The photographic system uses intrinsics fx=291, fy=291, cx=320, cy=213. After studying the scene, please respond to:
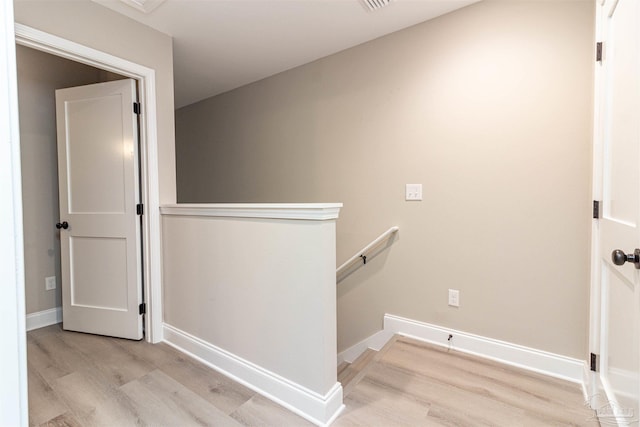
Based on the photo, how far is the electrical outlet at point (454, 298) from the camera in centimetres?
210

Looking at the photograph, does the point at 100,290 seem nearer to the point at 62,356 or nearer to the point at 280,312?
Answer: the point at 62,356

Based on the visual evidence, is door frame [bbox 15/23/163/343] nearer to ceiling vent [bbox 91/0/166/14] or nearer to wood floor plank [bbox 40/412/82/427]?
ceiling vent [bbox 91/0/166/14]

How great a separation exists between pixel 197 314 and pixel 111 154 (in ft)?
4.65

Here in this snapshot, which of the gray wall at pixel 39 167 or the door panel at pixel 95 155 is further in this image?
the gray wall at pixel 39 167

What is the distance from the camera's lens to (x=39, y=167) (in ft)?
8.37

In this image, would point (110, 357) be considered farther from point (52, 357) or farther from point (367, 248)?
point (367, 248)

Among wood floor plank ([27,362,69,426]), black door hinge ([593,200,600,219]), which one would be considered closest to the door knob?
black door hinge ([593,200,600,219])

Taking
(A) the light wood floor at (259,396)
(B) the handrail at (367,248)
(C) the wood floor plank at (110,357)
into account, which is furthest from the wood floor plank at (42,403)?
(B) the handrail at (367,248)

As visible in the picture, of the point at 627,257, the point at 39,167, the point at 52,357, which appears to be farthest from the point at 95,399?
the point at 627,257

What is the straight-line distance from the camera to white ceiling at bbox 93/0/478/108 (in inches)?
78.1

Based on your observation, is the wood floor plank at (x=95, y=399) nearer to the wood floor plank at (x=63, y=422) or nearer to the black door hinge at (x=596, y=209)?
the wood floor plank at (x=63, y=422)

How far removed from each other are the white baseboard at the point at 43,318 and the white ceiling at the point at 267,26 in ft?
8.30

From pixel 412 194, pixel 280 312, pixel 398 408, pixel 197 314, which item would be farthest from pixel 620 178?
pixel 197 314

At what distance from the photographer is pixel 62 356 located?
2021mm
